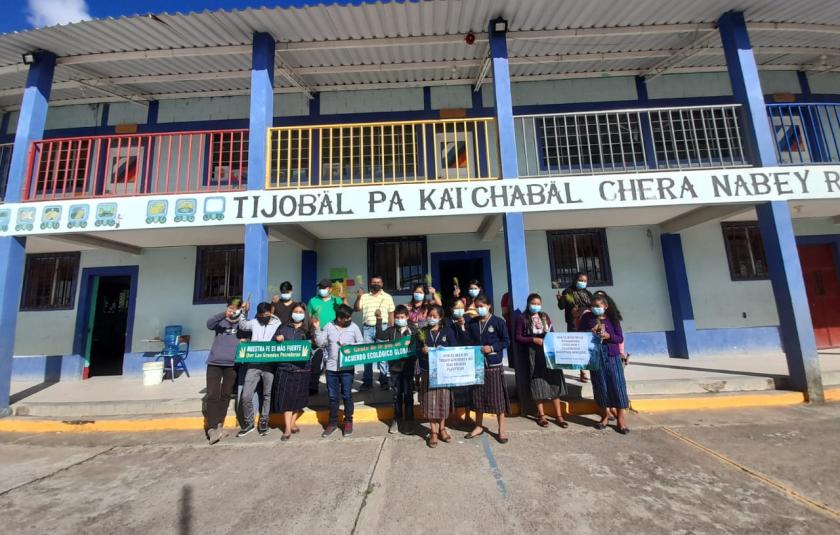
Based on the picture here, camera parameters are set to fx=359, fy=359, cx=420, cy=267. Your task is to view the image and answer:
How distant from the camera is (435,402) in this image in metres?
4.35

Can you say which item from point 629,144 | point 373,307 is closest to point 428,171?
point 373,307

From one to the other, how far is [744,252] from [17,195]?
15.0 meters

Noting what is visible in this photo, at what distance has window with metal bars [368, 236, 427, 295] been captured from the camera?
8500mm

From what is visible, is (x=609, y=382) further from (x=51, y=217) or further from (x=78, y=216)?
(x=51, y=217)

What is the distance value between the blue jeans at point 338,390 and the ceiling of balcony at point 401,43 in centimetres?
587

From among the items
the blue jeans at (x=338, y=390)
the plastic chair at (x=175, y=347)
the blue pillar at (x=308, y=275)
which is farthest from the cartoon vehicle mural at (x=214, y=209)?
the plastic chair at (x=175, y=347)

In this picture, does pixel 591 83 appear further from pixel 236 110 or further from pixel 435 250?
pixel 236 110

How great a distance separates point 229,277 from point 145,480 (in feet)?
18.4

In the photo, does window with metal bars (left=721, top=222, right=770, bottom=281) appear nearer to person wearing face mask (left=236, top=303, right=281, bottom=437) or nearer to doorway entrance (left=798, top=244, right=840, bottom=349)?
doorway entrance (left=798, top=244, right=840, bottom=349)

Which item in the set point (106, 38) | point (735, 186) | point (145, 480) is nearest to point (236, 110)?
point (106, 38)

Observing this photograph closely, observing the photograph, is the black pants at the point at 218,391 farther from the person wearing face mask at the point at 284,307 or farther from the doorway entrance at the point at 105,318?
the doorway entrance at the point at 105,318

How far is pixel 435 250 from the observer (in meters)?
8.62

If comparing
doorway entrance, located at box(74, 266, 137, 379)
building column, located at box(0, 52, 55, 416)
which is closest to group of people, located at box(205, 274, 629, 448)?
building column, located at box(0, 52, 55, 416)

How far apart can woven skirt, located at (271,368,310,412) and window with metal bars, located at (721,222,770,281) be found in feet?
32.2
